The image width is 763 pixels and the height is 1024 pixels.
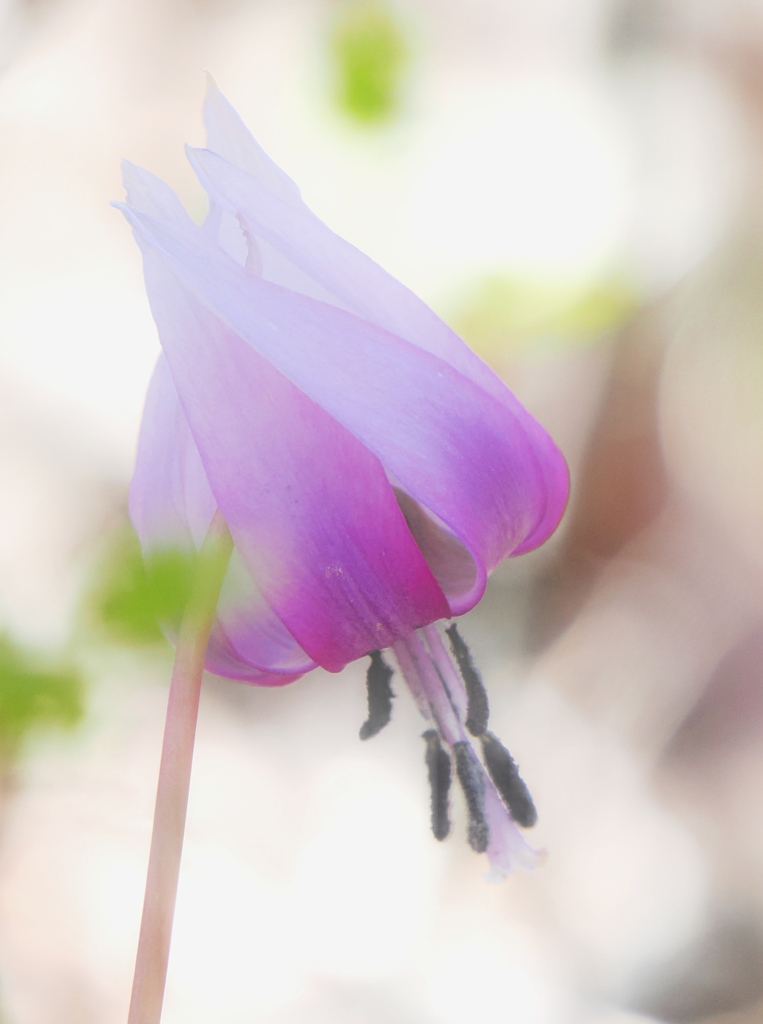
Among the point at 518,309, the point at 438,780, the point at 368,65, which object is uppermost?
the point at 368,65

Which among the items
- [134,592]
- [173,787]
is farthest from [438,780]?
[134,592]

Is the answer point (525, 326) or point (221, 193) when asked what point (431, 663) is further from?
point (525, 326)

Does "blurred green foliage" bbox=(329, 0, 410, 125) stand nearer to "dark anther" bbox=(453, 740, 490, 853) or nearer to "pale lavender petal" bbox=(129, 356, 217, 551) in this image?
"pale lavender petal" bbox=(129, 356, 217, 551)

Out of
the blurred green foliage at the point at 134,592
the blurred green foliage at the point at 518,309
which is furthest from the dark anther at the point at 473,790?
the blurred green foliage at the point at 518,309

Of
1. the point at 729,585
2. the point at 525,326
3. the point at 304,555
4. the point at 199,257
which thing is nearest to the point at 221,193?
the point at 199,257

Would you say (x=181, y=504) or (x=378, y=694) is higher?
(x=181, y=504)

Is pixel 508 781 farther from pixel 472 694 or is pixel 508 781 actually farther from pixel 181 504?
pixel 181 504
